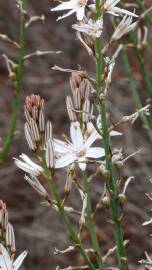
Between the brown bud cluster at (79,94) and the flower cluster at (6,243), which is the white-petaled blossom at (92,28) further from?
the flower cluster at (6,243)

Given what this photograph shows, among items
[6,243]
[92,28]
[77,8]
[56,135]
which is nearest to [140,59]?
[77,8]

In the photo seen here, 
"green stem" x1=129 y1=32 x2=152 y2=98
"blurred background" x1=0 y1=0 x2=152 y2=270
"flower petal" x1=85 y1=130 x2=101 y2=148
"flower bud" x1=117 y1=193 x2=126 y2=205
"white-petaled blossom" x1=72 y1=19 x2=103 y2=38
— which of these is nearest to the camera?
"white-petaled blossom" x1=72 y1=19 x2=103 y2=38

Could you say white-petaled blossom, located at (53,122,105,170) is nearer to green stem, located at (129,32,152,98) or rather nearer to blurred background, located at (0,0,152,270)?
green stem, located at (129,32,152,98)

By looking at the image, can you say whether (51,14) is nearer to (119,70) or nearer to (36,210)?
(119,70)

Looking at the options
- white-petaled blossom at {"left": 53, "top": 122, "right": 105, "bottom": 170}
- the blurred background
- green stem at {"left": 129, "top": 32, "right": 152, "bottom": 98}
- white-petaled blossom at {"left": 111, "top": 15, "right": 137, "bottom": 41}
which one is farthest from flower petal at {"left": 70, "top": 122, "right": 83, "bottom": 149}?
the blurred background

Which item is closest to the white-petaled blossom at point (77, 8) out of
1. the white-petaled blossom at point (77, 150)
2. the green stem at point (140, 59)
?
the white-petaled blossom at point (77, 150)

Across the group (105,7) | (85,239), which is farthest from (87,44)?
(85,239)

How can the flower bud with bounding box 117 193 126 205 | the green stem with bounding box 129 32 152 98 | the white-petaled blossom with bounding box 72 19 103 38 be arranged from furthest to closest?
1. the green stem with bounding box 129 32 152 98
2. the flower bud with bounding box 117 193 126 205
3. the white-petaled blossom with bounding box 72 19 103 38
